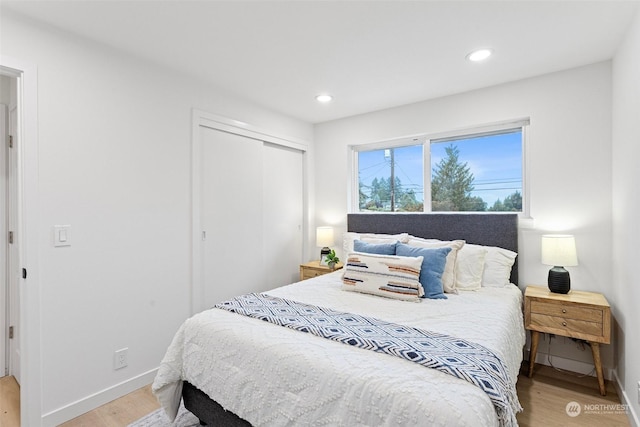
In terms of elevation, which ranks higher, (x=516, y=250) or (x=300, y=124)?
(x=300, y=124)

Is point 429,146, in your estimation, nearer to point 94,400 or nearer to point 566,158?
point 566,158

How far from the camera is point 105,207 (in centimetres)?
223

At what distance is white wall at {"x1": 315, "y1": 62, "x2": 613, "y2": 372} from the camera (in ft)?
8.21

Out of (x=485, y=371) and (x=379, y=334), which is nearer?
(x=485, y=371)

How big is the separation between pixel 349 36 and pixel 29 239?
7.52ft

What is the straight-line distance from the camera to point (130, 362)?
2.37 meters

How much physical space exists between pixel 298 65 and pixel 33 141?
178cm

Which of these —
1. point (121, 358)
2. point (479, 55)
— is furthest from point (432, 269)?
point (121, 358)

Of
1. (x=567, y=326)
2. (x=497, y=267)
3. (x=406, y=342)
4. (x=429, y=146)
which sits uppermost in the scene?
(x=429, y=146)

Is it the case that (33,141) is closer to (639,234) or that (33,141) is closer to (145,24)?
(145,24)

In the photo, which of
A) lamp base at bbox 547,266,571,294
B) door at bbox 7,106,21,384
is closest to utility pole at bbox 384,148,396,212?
lamp base at bbox 547,266,571,294

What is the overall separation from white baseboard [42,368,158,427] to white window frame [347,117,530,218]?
102 inches

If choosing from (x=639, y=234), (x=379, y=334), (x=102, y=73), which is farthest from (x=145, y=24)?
(x=639, y=234)
